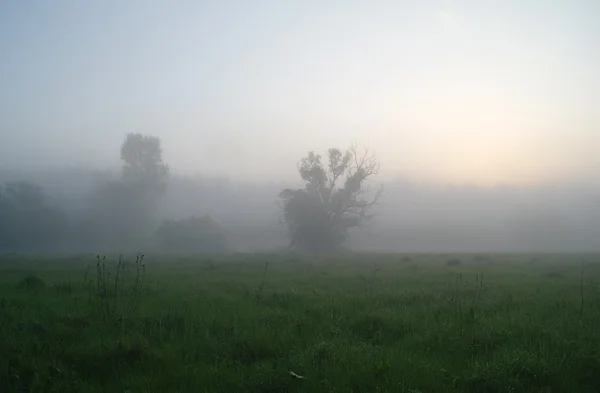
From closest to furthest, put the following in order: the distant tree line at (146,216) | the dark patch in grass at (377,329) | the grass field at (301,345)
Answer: the grass field at (301,345) < the dark patch in grass at (377,329) < the distant tree line at (146,216)

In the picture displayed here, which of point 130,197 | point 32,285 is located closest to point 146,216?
point 130,197

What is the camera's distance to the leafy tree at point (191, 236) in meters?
67.2

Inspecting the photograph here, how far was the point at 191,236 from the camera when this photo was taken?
67.4 m

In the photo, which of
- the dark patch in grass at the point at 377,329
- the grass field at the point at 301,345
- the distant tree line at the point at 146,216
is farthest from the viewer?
the distant tree line at the point at 146,216

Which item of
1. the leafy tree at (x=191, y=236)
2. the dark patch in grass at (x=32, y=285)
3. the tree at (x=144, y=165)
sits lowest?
the leafy tree at (x=191, y=236)

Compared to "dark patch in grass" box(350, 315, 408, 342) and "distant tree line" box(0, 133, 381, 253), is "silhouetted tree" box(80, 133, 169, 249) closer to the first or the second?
"distant tree line" box(0, 133, 381, 253)

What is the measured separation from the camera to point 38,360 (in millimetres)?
6027

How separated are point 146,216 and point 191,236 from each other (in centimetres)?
2073

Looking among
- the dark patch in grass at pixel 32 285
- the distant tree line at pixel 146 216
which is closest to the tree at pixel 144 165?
the distant tree line at pixel 146 216

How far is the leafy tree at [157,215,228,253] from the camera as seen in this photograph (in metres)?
67.2

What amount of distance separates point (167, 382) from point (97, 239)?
264 feet

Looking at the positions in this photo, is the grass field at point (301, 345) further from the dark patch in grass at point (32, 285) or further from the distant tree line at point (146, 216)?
the distant tree line at point (146, 216)

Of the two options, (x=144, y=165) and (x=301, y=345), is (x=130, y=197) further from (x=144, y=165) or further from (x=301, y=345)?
(x=301, y=345)

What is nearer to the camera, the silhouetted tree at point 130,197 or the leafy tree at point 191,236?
the leafy tree at point 191,236
